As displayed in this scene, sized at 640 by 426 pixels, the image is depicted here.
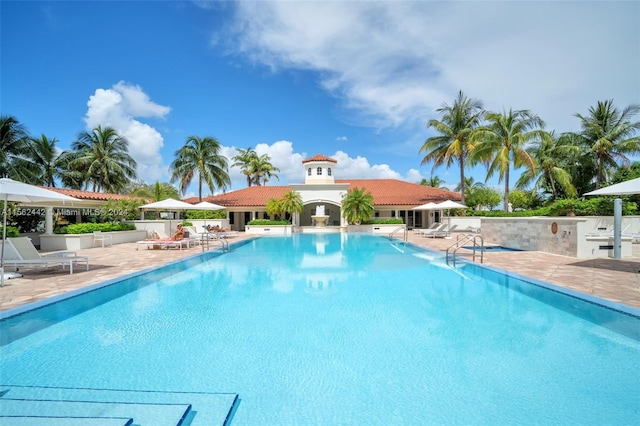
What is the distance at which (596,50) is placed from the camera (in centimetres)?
1437

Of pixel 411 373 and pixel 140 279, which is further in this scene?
pixel 140 279

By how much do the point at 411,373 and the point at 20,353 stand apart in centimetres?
569

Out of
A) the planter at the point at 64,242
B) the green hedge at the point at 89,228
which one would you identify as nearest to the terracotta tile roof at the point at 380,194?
the green hedge at the point at 89,228

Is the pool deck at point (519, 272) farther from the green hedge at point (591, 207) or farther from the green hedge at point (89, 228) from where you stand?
the green hedge at point (591, 207)

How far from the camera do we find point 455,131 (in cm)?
3033

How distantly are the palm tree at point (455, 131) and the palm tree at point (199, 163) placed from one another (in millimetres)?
20098

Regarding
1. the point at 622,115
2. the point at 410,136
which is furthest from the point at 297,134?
the point at 622,115

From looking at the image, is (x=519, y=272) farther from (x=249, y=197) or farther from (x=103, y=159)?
(x=103, y=159)

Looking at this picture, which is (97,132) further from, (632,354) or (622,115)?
(622,115)

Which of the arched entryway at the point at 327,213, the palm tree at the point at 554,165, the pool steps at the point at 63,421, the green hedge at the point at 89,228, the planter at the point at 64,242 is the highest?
the palm tree at the point at 554,165

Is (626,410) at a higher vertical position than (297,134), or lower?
lower

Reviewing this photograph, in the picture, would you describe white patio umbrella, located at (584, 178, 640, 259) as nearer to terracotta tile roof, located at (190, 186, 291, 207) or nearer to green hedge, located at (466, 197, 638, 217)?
green hedge, located at (466, 197, 638, 217)

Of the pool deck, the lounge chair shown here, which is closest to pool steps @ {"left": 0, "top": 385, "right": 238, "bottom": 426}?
the pool deck

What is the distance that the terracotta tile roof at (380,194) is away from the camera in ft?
111
